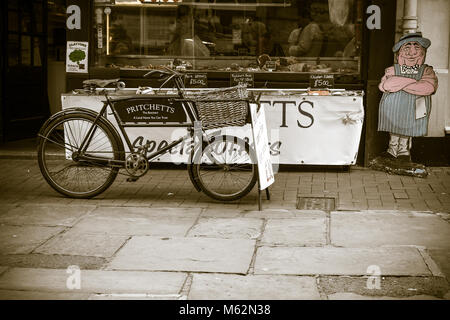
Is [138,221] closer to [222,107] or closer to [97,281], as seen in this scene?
[222,107]

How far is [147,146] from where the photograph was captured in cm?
768

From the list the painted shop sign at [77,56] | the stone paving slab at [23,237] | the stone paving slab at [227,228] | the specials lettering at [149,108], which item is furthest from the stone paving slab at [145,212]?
the painted shop sign at [77,56]

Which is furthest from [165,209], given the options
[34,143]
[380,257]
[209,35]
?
[34,143]

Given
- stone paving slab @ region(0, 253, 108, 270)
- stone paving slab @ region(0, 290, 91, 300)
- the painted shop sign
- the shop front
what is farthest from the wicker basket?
the painted shop sign

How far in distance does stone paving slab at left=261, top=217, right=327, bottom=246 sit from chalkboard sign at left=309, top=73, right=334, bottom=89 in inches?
110

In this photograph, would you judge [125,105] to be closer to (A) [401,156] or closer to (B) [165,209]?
(B) [165,209]

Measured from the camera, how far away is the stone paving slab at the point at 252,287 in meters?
4.88

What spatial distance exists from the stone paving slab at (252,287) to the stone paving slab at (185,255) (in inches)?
6.5

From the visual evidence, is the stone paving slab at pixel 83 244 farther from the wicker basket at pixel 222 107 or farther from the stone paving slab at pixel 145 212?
the wicker basket at pixel 222 107

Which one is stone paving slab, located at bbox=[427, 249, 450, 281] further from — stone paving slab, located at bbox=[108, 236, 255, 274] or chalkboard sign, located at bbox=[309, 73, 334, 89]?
chalkboard sign, located at bbox=[309, 73, 334, 89]

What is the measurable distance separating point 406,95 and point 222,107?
303 cm

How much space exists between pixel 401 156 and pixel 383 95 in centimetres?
80

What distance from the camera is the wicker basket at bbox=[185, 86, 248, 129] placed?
24.0ft

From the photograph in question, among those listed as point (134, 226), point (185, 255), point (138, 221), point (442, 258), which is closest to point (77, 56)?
point (138, 221)
